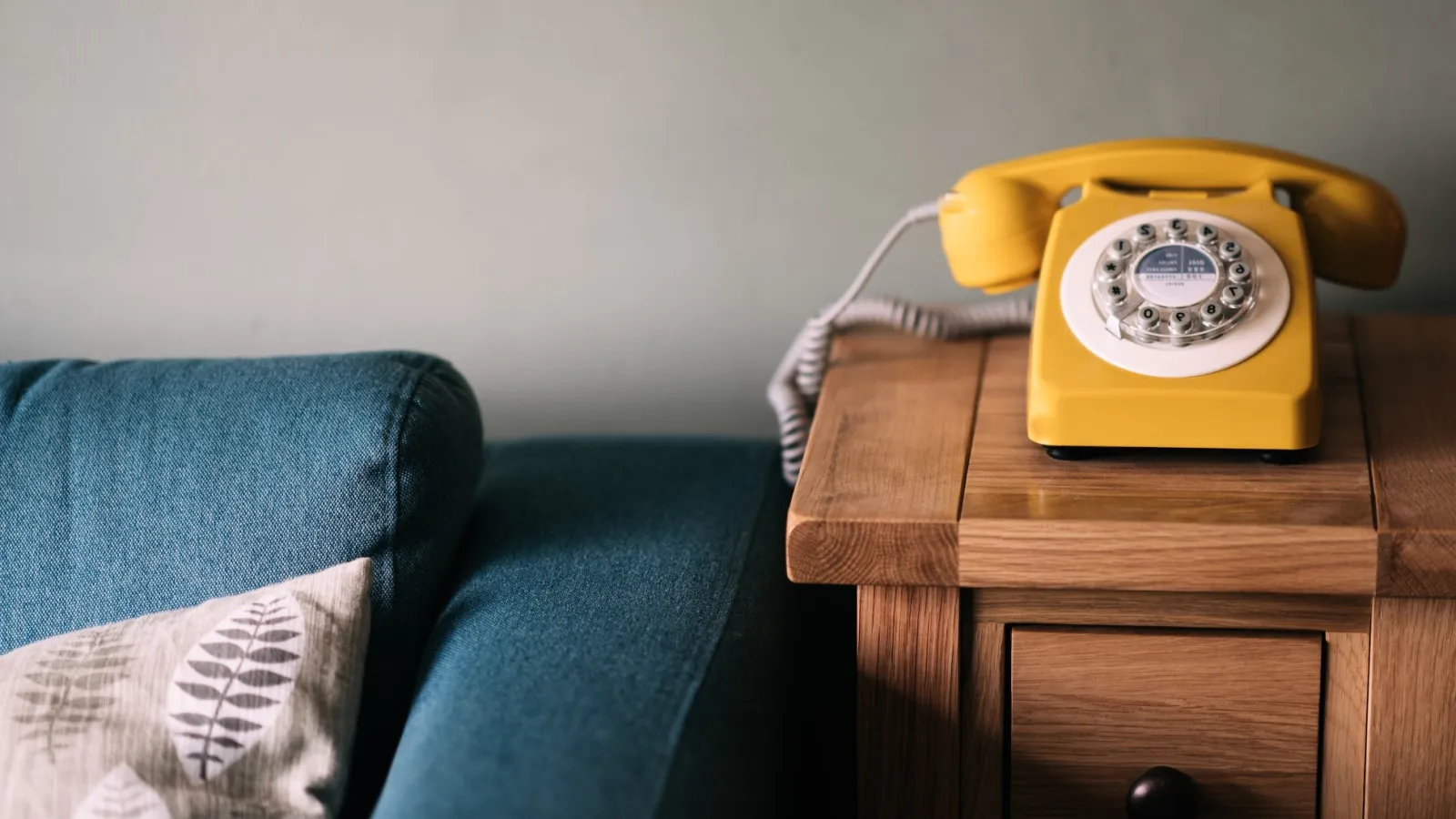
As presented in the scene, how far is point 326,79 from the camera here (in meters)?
1.30

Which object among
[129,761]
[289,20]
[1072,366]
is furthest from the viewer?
[289,20]

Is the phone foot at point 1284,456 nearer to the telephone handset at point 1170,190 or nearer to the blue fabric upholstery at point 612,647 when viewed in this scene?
the telephone handset at point 1170,190

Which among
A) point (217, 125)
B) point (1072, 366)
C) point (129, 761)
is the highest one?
point (217, 125)

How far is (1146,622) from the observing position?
87 cm

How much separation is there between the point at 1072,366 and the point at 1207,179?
18 centimetres

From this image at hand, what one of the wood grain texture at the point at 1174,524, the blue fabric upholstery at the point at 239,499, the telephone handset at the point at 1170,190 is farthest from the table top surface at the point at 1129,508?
the blue fabric upholstery at the point at 239,499

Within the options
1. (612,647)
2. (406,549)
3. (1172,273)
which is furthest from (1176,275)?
(406,549)

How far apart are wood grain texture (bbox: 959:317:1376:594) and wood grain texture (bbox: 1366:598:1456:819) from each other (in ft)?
0.15

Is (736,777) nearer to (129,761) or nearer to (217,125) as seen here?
(129,761)

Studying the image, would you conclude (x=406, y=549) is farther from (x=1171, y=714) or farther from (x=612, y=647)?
(x=1171, y=714)

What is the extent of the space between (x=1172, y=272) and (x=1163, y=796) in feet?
1.14

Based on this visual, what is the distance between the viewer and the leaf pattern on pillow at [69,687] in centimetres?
84

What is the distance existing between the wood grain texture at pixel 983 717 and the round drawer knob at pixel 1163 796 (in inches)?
3.5

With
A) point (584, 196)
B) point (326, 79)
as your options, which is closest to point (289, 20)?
point (326, 79)
